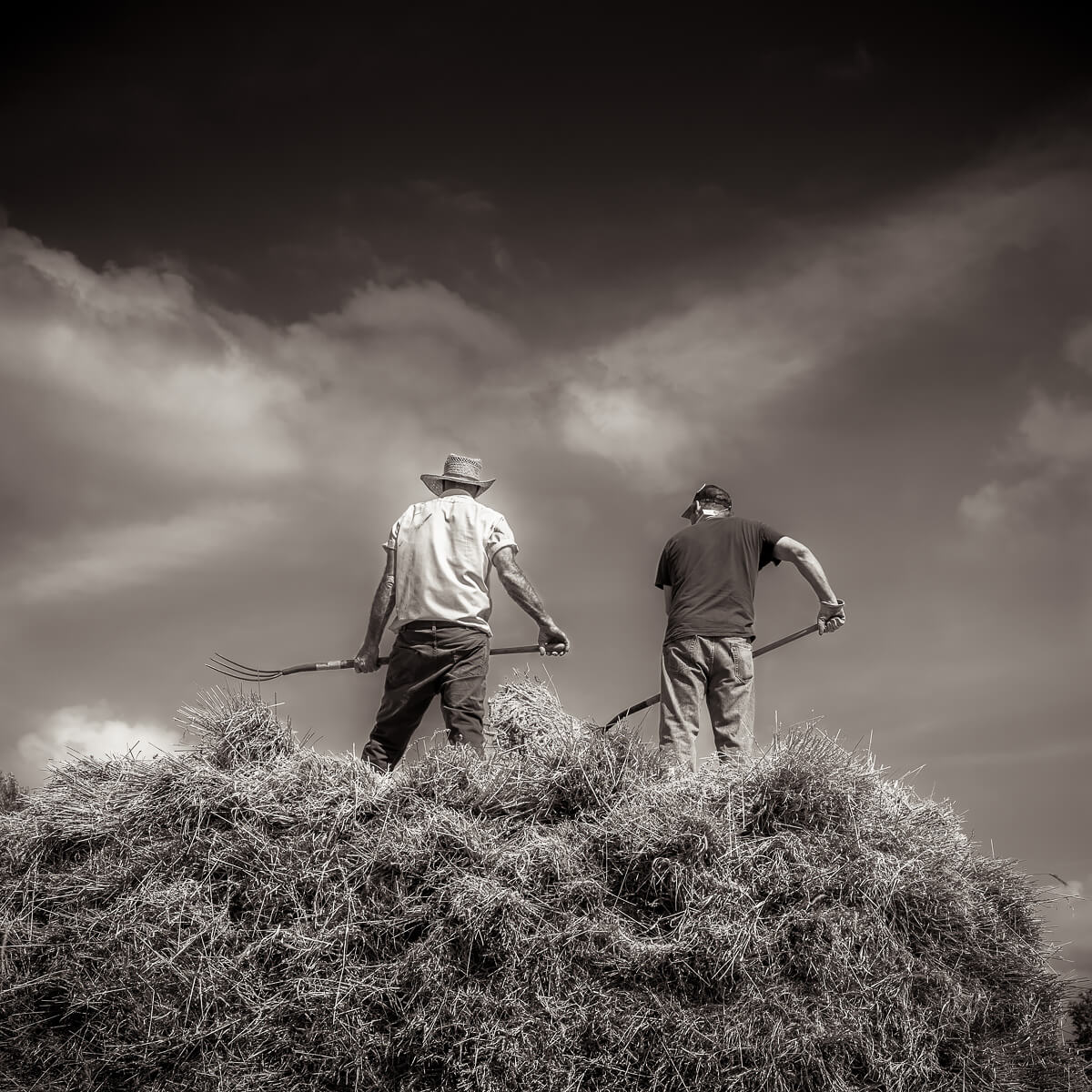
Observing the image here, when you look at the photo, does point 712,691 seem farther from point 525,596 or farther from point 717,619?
point 525,596

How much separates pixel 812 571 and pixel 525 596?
2.02 metres

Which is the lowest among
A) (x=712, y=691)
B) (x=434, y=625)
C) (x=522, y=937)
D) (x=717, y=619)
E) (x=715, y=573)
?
(x=522, y=937)

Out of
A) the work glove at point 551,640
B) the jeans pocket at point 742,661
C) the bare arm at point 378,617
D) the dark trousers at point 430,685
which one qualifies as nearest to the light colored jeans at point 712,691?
the jeans pocket at point 742,661

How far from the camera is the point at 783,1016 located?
4383 mm

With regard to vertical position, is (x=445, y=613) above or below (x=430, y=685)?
above

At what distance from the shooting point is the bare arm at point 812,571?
282 inches


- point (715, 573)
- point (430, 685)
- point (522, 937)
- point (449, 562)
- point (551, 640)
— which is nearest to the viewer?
point (522, 937)

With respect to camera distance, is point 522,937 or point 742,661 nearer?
point 522,937

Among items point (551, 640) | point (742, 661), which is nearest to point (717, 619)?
point (742, 661)

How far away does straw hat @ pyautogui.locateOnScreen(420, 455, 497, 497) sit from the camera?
7039mm

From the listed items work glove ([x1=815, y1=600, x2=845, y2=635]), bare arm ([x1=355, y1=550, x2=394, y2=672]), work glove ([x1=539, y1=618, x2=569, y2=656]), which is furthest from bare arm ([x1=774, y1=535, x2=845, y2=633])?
bare arm ([x1=355, y1=550, x2=394, y2=672])

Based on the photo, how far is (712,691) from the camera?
273 inches

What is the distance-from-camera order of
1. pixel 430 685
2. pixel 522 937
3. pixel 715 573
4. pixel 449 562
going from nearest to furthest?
pixel 522 937 → pixel 430 685 → pixel 449 562 → pixel 715 573

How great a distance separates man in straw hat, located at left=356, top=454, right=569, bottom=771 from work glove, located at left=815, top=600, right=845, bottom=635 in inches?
73.5
